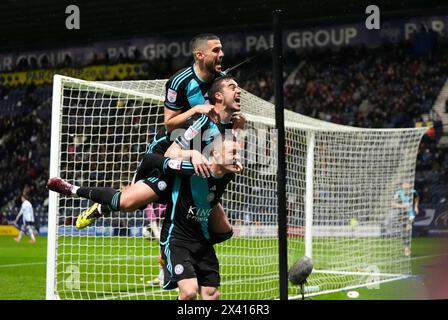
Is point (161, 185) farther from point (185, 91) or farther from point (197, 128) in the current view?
point (185, 91)

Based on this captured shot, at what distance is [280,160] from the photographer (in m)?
5.93

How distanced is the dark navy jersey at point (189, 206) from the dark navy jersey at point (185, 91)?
72cm

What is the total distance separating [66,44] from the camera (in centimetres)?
3319

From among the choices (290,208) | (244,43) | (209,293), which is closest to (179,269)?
(209,293)

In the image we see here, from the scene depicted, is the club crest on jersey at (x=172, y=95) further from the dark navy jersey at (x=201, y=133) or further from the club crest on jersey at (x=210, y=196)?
the club crest on jersey at (x=210, y=196)

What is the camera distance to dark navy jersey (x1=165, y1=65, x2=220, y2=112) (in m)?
6.09

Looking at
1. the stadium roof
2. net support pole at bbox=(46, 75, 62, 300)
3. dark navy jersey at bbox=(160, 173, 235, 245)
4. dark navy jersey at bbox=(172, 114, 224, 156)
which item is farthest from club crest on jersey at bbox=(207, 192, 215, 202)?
the stadium roof

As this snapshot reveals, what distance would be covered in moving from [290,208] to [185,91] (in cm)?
634

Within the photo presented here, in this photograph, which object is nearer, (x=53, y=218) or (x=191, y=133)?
(x=191, y=133)

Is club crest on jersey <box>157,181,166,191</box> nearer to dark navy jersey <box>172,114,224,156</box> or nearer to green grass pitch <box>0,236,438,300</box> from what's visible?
dark navy jersey <box>172,114,224,156</box>

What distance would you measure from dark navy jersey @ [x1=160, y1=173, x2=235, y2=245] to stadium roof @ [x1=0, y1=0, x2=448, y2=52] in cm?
2022

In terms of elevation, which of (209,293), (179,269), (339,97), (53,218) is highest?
(339,97)
